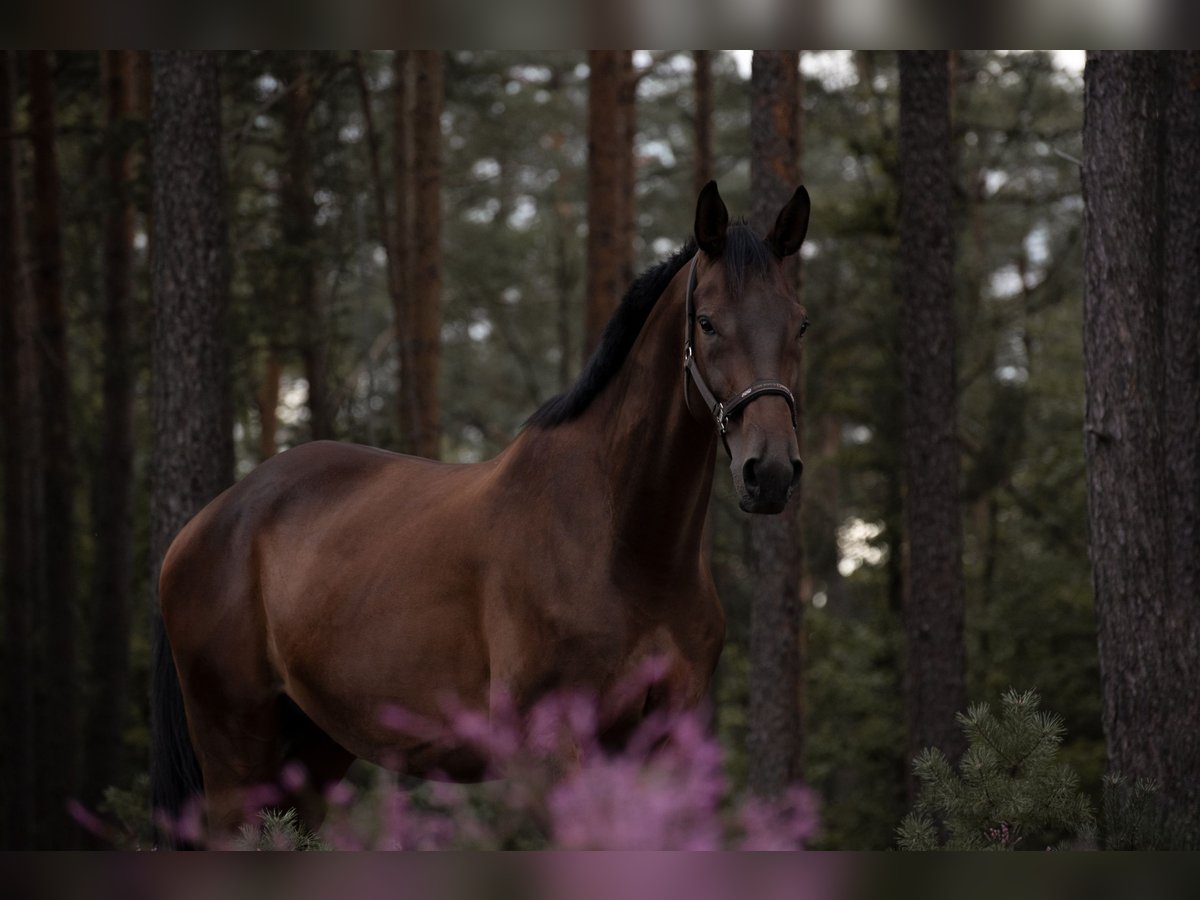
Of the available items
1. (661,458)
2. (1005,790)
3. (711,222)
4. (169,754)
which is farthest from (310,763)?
(711,222)

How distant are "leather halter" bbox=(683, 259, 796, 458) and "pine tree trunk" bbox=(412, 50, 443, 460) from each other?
35.3 feet

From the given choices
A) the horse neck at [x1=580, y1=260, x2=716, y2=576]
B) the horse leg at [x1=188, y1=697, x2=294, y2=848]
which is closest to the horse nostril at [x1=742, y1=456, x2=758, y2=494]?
the horse neck at [x1=580, y1=260, x2=716, y2=576]

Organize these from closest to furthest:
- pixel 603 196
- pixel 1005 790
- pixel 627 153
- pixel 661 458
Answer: pixel 661 458 → pixel 1005 790 → pixel 603 196 → pixel 627 153

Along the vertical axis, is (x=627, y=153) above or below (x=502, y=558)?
above

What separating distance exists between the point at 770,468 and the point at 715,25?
1.43 metres

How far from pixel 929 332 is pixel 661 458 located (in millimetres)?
7566

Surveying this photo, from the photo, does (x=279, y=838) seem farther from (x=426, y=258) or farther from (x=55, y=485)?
(x=55, y=485)

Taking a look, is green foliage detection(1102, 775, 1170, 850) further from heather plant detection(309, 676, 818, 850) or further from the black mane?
the black mane

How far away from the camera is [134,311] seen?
16.6 metres

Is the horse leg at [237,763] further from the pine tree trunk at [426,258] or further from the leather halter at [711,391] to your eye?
the pine tree trunk at [426,258]

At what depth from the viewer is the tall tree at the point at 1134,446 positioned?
5.87 m

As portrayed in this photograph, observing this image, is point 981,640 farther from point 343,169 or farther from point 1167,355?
point 1167,355

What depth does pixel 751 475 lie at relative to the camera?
13.2 feet

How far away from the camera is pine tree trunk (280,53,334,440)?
1462 cm
